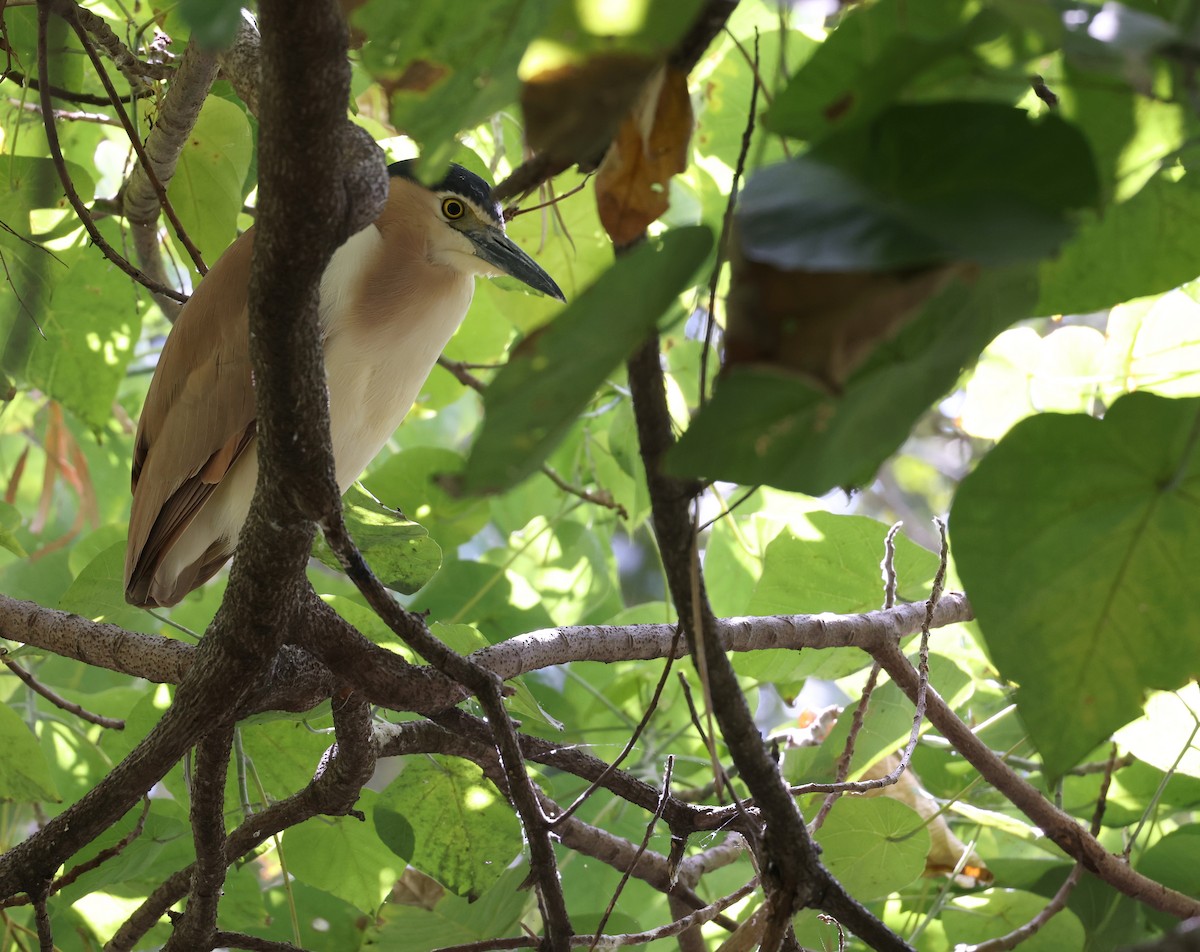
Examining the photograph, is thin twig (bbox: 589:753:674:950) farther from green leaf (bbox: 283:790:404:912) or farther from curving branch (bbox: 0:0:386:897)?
green leaf (bbox: 283:790:404:912)

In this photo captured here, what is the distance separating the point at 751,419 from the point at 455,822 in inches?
36.8

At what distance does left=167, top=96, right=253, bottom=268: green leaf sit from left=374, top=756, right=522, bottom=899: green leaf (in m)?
0.71

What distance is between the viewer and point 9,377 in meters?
1.41

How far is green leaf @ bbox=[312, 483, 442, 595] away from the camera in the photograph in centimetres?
109

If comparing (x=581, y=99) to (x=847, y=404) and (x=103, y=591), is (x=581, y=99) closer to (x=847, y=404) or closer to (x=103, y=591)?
(x=847, y=404)

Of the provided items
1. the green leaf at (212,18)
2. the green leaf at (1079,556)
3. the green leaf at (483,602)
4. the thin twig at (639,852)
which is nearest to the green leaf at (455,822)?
the thin twig at (639,852)

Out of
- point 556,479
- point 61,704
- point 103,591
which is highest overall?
point 556,479

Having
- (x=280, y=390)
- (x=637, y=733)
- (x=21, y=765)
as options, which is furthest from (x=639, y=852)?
(x=21, y=765)

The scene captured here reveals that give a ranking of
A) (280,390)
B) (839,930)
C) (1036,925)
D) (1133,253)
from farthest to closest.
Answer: (1036,925) < (839,930) < (280,390) < (1133,253)

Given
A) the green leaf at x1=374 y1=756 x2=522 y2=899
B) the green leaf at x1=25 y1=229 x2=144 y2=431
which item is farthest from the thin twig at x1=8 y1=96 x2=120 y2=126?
the green leaf at x1=374 y1=756 x2=522 y2=899

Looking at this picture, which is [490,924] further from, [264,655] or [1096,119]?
[1096,119]

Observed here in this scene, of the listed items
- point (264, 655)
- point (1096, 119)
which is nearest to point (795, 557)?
point (264, 655)

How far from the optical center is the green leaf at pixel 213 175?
49.6 inches

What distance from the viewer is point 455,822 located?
115cm
